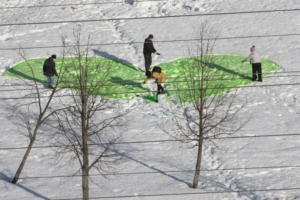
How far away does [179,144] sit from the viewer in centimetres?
1462

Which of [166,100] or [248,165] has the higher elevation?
[166,100]

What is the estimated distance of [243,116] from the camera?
15391mm

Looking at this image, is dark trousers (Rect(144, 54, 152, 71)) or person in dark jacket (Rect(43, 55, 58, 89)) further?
dark trousers (Rect(144, 54, 152, 71))

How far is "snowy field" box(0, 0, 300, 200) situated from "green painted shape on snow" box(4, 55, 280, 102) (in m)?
0.36

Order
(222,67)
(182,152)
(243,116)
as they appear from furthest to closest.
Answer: (222,67), (243,116), (182,152)

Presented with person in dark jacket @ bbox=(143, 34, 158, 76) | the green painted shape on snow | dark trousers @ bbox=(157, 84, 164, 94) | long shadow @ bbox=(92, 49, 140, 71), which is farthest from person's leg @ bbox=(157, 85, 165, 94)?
long shadow @ bbox=(92, 49, 140, 71)

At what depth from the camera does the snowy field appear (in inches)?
511

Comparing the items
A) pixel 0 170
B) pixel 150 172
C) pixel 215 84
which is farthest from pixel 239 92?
pixel 0 170

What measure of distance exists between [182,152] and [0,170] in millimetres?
4846

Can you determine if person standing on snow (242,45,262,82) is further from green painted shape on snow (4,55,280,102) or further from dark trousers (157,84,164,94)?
dark trousers (157,84,164,94)

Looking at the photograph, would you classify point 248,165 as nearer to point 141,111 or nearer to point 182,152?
point 182,152

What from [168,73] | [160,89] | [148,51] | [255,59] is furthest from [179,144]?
[255,59]

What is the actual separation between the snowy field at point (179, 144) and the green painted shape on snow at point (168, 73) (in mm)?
365

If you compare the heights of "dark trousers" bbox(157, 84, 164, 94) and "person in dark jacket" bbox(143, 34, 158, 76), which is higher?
"person in dark jacket" bbox(143, 34, 158, 76)
